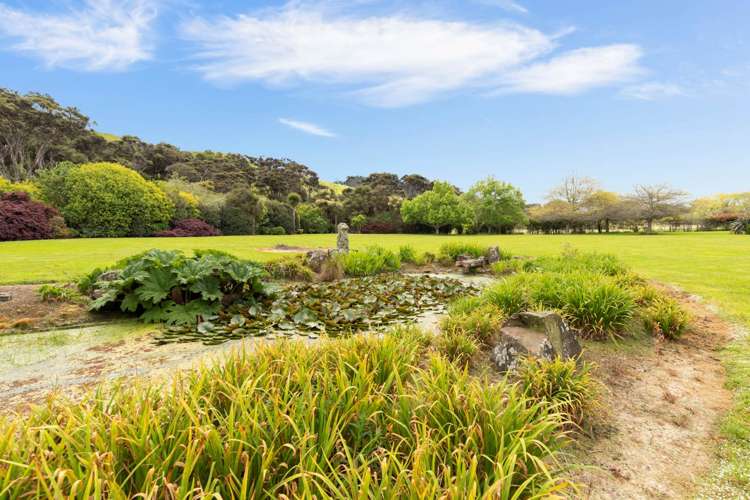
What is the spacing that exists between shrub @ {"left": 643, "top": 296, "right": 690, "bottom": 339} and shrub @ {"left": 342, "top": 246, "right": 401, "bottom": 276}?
6.60 m

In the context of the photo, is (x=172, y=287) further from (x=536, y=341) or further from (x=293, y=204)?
(x=293, y=204)

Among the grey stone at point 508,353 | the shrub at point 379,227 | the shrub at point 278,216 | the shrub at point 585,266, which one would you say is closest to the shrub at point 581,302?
the grey stone at point 508,353

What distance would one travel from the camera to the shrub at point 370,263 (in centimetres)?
1005

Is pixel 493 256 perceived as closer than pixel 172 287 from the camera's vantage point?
No

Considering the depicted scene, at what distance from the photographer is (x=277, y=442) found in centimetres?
183

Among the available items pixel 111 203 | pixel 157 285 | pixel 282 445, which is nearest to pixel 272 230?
pixel 111 203

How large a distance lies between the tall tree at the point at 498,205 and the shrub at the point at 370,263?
3789 cm

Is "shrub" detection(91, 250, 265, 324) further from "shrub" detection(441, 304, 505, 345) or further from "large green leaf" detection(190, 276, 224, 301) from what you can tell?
"shrub" detection(441, 304, 505, 345)

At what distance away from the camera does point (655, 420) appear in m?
2.85

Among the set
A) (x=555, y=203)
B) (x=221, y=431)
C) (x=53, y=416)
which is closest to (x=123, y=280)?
(x=53, y=416)

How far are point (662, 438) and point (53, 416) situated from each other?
403cm

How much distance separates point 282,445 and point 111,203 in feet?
106

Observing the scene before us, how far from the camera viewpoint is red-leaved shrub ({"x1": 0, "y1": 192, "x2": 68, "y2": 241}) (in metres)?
20.8

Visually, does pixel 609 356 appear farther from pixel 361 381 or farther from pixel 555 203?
pixel 555 203
